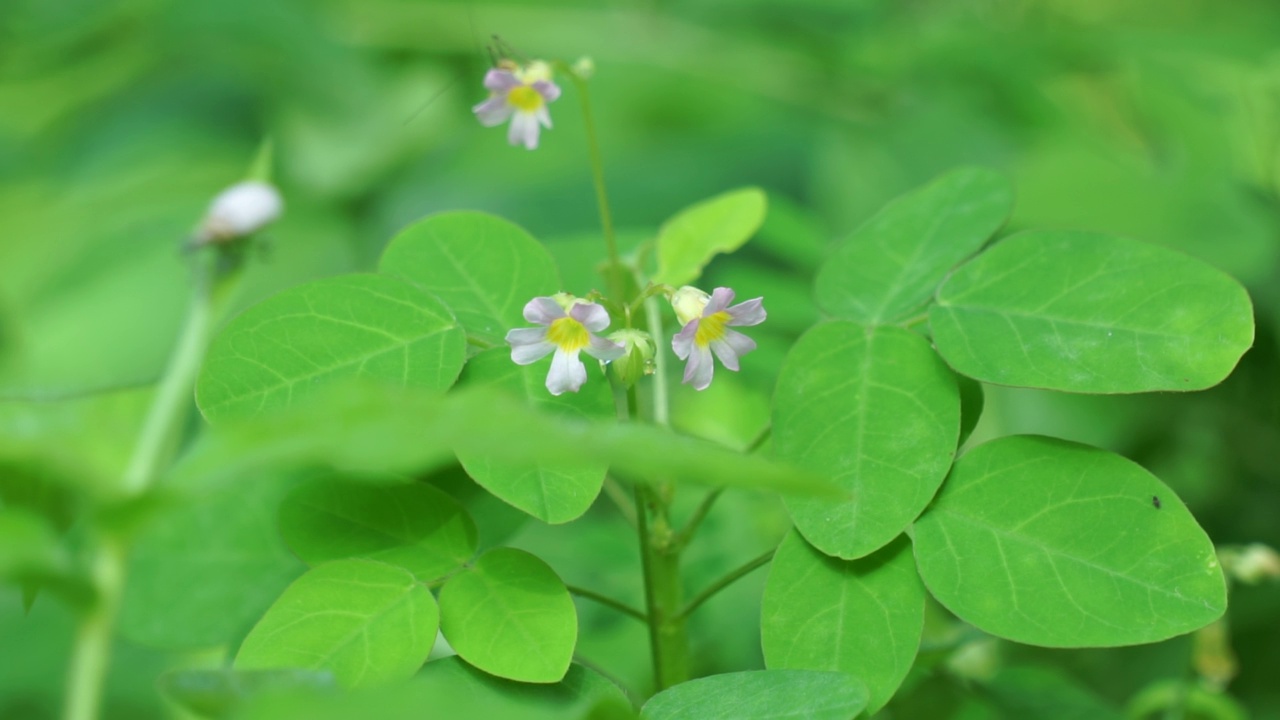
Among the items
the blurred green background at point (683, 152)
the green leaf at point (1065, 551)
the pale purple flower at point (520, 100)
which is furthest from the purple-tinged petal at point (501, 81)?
the blurred green background at point (683, 152)

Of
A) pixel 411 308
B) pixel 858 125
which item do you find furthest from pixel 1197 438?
pixel 411 308

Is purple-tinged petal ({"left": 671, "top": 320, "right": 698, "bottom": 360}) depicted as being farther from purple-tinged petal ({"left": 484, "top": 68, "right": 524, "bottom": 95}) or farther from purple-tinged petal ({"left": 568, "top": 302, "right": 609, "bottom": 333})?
purple-tinged petal ({"left": 484, "top": 68, "right": 524, "bottom": 95})

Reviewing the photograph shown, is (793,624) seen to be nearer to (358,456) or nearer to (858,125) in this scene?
(358,456)

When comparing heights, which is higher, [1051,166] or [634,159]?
[1051,166]

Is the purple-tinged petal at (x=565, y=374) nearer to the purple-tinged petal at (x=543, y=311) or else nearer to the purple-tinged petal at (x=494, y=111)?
the purple-tinged petal at (x=543, y=311)

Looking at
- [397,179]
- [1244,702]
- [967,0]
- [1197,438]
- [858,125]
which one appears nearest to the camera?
[1244,702]

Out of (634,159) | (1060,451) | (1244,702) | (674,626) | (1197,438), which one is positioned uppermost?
(1060,451)

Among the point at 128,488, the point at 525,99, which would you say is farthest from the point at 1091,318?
the point at 128,488
